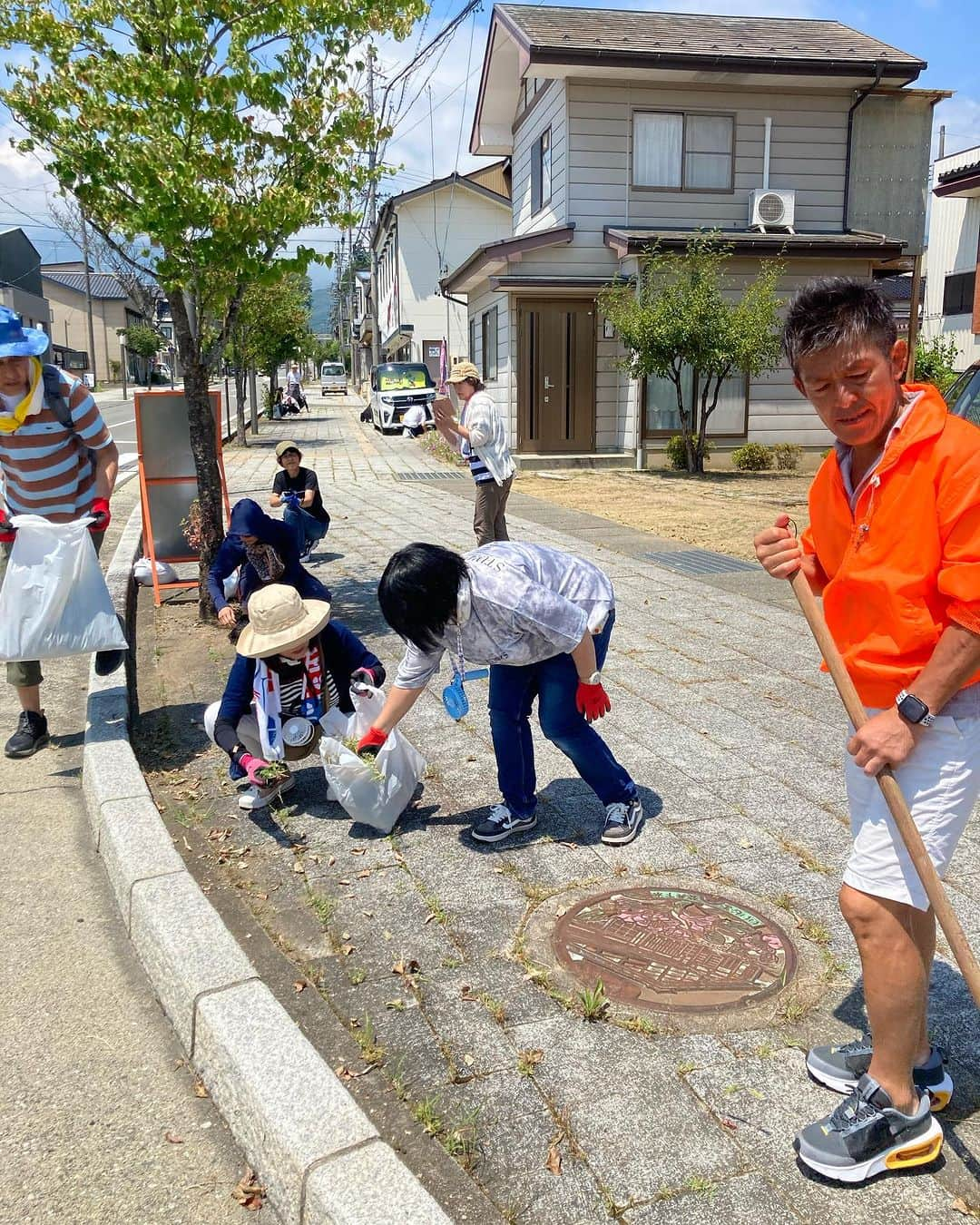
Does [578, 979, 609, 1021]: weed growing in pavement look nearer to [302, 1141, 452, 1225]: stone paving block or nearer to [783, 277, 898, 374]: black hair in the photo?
[302, 1141, 452, 1225]: stone paving block

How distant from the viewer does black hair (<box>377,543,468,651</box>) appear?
3.14m

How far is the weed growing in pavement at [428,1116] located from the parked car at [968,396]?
6.30m

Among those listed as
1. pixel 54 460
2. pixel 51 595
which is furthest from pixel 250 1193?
pixel 54 460

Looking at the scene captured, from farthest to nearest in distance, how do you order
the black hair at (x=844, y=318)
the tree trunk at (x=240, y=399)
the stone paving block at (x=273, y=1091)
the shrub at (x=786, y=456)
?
the tree trunk at (x=240, y=399) < the shrub at (x=786, y=456) < the stone paving block at (x=273, y=1091) < the black hair at (x=844, y=318)

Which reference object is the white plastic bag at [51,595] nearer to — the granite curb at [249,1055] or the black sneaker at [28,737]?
the black sneaker at [28,737]

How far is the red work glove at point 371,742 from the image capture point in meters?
3.75

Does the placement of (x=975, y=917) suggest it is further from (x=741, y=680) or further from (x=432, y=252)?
(x=432, y=252)

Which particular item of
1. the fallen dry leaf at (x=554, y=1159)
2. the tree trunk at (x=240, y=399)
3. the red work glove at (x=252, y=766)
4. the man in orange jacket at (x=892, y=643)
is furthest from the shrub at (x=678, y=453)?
the fallen dry leaf at (x=554, y=1159)

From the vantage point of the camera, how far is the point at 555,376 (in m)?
18.8

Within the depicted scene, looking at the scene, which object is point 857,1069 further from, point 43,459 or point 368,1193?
point 43,459

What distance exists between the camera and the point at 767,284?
15.4m

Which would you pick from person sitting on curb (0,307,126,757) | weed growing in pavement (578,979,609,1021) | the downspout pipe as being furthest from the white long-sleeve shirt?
the downspout pipe

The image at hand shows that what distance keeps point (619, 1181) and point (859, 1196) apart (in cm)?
51

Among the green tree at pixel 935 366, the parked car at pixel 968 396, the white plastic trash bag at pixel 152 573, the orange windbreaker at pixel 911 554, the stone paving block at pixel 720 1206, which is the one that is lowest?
the stone paving block at pixel 720 1206
